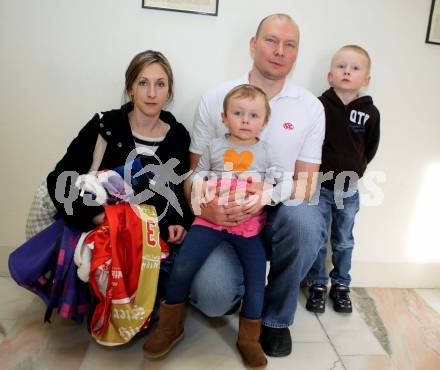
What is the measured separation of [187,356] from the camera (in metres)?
1.59

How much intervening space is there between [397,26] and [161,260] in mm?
1513

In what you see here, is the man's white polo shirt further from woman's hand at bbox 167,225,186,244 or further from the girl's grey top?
woman's hand at bbox 167,225,186,244

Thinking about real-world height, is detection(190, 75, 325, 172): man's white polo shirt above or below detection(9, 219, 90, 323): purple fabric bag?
above

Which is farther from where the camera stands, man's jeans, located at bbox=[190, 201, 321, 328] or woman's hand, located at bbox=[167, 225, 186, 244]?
woman's hand, located at bbox=[167, 225, 186, 244]

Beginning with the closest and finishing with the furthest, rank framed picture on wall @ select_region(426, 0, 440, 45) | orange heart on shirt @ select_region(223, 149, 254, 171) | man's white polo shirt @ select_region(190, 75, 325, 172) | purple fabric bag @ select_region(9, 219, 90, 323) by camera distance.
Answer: purple fabric bag @ select_region(9, 219, 90, 323) → orange heart on shirt @ select_region(223, 149, 254, 171) → man's white polo shirt @ select_region(190, 75, 325, 172) → framed picture on wall @ select_region(426, 0, 440, 45)

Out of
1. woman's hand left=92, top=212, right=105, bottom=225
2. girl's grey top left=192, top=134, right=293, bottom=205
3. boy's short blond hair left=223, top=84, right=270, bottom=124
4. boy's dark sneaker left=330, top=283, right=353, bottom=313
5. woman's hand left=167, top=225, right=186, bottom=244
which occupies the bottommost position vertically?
boy's dark sneaker left=330, top=283, right=353, bottom=313

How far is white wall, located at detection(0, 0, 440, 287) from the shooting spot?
181 centimetres

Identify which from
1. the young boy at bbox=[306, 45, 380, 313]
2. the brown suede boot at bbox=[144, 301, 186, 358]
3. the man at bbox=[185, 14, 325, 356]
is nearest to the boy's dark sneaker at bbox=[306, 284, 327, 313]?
the young boy at bbox=[306, 45, 380, 313]

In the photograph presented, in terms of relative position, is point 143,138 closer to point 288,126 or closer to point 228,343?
point 288,126

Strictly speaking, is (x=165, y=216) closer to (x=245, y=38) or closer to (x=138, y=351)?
(x=138, y=351)

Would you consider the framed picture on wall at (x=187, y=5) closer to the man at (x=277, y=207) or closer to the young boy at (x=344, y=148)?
the man at (x=277, y=207)

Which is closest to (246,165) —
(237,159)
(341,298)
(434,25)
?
(237,159)

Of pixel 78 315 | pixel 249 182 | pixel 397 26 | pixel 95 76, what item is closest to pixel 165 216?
pixel 249 182

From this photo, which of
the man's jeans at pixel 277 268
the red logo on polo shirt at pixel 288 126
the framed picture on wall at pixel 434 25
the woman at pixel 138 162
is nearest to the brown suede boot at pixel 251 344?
the man's jeans at pixel 277 268
